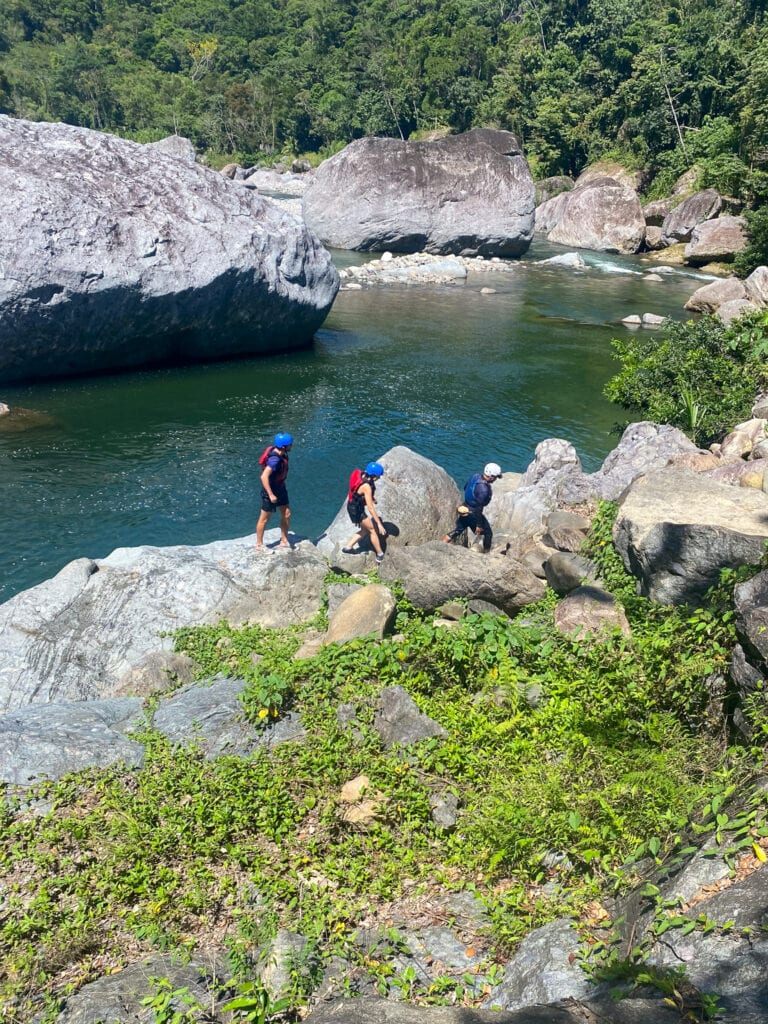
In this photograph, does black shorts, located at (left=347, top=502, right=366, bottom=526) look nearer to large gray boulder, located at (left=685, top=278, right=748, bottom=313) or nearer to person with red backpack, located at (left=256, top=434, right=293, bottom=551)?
person with red backpack, located at (left=256, top=434, right=293, bottom=551)

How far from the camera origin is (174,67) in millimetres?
135625

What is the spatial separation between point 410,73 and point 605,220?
53585mm

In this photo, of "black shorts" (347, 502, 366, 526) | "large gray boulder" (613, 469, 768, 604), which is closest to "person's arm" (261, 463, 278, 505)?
"black shorts" (347, 502, 366, 526)

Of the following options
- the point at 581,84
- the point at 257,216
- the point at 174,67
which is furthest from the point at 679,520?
the point at 174,67

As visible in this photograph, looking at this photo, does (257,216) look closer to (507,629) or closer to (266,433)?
(266,433)

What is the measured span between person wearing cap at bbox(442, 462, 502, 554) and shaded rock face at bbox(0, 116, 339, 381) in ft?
45.8

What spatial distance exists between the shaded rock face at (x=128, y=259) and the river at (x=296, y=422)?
1231 mm

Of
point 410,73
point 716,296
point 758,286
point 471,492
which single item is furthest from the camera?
point 410,73

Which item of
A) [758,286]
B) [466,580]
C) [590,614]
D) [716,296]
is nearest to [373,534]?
[466,580]

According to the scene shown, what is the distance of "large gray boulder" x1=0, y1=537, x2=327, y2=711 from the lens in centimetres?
1092

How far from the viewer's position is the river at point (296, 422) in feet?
53.8

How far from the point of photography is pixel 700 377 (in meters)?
17.8

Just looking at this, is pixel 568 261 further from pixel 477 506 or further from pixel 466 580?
pixel 466 580

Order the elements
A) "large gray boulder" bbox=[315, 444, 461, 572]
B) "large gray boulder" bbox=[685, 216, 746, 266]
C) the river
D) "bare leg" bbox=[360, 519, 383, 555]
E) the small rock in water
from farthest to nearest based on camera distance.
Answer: the small rock in water
"large gray boulder" bbox=[685, 216, 746, 266]
the river
"large gray boulder" bbox=[315, 444, 461, 572]
"bare leg" bbox=[360, 519, 383, 555]
